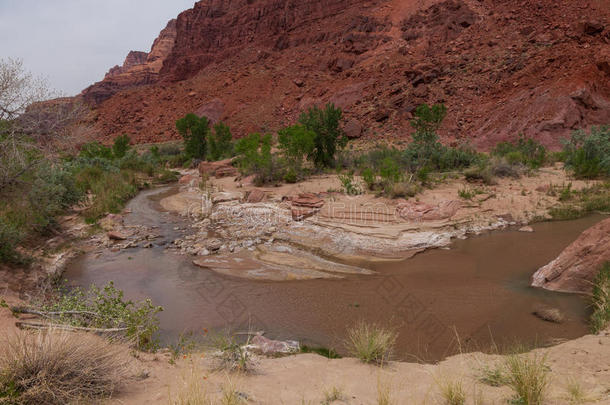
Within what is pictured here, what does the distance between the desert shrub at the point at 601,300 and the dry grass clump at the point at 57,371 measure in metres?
5.11

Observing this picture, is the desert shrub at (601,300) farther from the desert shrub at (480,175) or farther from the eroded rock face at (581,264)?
the desert shrub at (480,175)

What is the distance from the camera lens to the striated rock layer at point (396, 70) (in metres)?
22.9

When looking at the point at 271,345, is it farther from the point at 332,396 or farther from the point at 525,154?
the point at 525,154

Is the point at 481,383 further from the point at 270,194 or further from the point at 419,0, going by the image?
the point at 419,0

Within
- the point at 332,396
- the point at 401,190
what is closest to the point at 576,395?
the point at 332,396

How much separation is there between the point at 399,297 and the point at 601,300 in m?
2.62

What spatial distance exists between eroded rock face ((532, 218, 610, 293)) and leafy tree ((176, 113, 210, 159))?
76.8 feet

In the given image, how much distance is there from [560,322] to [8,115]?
896 cm

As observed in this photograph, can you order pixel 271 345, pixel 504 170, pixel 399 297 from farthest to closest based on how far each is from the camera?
pixel 504 170
pixel 399 297
pixel 271 345

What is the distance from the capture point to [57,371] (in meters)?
2.54

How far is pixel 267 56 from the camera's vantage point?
48.9m

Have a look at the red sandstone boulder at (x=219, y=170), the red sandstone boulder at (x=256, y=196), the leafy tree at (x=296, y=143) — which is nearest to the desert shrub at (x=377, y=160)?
the leafy tree at (x=296, y=143)

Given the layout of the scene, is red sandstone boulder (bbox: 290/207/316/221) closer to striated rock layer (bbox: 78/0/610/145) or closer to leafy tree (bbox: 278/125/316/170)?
leafy tree (bbox: 278/125/316/170)

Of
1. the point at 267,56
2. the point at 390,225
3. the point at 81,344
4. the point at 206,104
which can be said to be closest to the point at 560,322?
the point at 390,225
